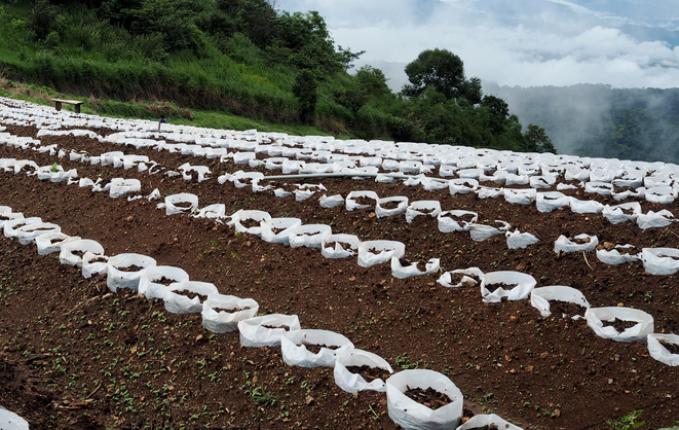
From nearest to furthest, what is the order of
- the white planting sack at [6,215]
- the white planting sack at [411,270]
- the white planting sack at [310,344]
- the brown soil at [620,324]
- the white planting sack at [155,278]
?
the white planting sack at [310,344], the brown soil at [620,324], the white planting sack at [155,278], the white planting sack at [411,270], the white planting sack at [6,215]

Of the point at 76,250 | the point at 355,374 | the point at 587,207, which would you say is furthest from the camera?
the point at 587,207

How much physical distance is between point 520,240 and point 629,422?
2332 millimetres

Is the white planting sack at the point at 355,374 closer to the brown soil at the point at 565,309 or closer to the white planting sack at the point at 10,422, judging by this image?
the brown soil at the point at 565,309

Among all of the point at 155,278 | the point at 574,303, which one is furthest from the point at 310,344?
the point at 574,303

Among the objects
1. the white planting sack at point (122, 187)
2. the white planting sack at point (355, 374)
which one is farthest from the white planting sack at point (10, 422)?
the white planting sack at point (122, 187)

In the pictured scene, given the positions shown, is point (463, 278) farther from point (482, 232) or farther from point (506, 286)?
point (482, 232)

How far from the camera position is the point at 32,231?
6027 mm

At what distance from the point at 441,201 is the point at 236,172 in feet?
8.63

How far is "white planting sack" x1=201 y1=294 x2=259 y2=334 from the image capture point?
4203mm

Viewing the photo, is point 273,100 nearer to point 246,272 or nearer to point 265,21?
point 265,21

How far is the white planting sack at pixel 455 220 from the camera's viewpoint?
19.5 ft

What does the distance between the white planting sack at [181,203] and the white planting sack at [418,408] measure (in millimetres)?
3761

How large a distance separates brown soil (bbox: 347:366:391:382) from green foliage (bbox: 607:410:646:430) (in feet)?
3.84

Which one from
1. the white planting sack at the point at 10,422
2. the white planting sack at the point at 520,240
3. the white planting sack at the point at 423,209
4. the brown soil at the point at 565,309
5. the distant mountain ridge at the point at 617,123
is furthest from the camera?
the distant mountain ridge at the point at 617,123
